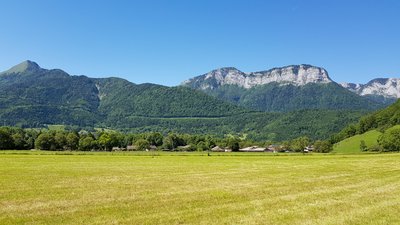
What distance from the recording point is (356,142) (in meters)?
183

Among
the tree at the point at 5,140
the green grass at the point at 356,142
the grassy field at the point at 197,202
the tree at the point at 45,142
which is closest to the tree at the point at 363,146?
the green grass at the point at 356,142

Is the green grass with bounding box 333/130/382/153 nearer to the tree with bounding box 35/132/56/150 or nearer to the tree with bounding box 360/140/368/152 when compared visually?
the tree with bounding box 360/140/368/152

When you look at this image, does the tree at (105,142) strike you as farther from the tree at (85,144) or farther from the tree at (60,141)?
the tree at (60,141)

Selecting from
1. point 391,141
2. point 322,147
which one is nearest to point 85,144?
point 322,147

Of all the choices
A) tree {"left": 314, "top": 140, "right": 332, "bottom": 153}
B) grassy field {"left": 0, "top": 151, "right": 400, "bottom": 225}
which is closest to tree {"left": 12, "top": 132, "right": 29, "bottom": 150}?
tree {"left": 314, "top": 140, "right": 332, "bottom": 153}

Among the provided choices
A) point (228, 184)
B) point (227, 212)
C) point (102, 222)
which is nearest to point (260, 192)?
point (228, 184)

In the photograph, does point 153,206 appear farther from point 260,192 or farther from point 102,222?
point 260,192

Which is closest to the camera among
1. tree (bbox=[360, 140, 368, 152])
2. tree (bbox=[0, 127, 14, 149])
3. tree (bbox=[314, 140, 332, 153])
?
tree (bbox=[0, 127, 14, 149])

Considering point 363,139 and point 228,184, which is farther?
point 363,139

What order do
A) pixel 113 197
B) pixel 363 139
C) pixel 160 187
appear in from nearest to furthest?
1. pixel 113 197
2. pixel 160 187
3. pixel 363 139

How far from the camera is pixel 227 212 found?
18047 mm

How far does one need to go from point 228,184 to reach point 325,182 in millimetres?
7695

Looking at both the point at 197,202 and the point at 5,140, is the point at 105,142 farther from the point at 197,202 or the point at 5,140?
the point at 197,202

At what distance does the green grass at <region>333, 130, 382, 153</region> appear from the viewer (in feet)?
568
